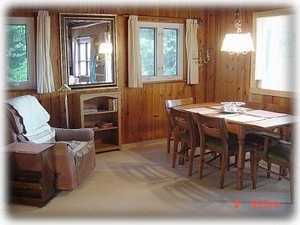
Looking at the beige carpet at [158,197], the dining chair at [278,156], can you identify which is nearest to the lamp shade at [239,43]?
the dining chair at [278,156]

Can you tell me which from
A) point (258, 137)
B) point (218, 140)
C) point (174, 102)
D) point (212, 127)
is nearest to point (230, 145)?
point (218, 140)

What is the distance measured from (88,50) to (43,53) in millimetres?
668

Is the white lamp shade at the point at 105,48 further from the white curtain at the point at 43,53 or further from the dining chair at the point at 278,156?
the dining chair at the point at 278,156

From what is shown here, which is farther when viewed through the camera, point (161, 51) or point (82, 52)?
point (161, 51)

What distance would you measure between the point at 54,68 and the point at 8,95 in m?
0.68

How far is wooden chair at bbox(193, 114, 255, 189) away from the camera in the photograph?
144 inches

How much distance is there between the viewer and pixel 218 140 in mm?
3957

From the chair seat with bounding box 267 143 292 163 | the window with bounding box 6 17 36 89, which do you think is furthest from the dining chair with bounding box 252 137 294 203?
the window with bounding box 6 17 36 89

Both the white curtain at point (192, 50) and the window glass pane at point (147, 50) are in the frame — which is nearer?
the window glass pane at point (147, 50)

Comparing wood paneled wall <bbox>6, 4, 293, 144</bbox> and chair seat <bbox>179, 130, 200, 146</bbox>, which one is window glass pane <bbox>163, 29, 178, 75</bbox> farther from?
chair seat <bbox>179, 130, 200, 146</bbox>

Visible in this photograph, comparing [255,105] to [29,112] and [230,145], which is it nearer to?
[230,145]

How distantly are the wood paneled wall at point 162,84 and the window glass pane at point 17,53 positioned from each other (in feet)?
0.91

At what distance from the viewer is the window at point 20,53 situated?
179 inches

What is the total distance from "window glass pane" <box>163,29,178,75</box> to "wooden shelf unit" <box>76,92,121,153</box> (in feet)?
3.74
